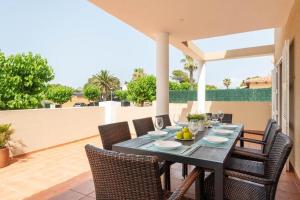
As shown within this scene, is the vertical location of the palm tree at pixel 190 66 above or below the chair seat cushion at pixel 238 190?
above

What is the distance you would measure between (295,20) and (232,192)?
2.77 meters

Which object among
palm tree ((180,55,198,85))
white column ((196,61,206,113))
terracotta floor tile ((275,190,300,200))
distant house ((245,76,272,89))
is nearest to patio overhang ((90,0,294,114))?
white column ((196,61,206,113))

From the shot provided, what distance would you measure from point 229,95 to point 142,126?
5.26 meters

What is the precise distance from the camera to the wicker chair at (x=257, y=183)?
53.0 inches

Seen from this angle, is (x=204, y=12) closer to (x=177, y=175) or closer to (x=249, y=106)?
(x=177, y=175)

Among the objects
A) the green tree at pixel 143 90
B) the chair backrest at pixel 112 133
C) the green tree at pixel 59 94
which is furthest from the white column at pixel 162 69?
the green tree at pixel 59 94

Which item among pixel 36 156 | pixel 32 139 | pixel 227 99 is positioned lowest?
pixel 36 156

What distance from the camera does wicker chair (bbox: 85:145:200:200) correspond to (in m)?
1.01

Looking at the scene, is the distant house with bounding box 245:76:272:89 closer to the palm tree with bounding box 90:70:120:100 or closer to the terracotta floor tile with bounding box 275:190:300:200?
the terracotta floor tile with bounding box 275:190:300:200

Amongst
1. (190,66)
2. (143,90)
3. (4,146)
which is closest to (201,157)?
(4,146)

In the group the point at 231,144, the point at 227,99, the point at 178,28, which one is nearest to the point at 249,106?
the point at 227,99

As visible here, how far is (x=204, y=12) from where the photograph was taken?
11.2 ft

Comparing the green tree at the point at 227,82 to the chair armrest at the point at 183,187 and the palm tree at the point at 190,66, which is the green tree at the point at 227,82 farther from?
the chair armrest at the point at 183,187

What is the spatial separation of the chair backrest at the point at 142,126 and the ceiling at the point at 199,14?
6.03 feet
